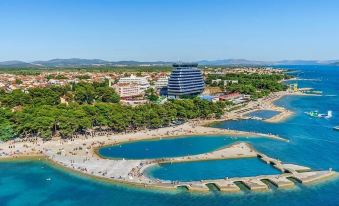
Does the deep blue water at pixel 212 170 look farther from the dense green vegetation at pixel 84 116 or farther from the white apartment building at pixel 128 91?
the white apartment building at pixel 128 91

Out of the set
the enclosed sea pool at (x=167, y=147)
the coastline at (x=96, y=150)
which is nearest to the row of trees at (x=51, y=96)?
the coastline at (x=96, y=150)

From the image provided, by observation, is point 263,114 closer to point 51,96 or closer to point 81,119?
point 81,119

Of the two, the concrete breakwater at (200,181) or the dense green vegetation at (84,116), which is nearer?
the concrete breakwater at (200,181)

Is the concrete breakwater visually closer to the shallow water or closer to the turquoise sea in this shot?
the turquoise sea

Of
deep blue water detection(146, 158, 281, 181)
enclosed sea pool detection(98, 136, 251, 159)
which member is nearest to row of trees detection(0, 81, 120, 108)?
enclosed sea pool detection(98, 136, 251, 159)

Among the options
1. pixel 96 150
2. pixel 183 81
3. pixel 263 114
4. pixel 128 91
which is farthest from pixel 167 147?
pixel 128 91

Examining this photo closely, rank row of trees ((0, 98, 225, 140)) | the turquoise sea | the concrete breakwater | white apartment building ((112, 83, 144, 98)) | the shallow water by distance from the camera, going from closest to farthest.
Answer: the turquoise sea < the concrete breakwater < row of trees ((0, 98, 225, 140)) < the shallow water < white apartment building ((112, 83, 144, 98))
